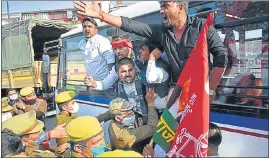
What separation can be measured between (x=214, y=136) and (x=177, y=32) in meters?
0.87

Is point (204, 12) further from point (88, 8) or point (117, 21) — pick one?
point (88, 8)

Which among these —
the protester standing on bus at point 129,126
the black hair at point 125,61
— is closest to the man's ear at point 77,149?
the protester standing on bus at point 129,126

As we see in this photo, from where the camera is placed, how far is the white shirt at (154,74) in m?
2.74

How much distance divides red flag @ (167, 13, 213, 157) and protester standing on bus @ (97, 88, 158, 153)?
72 centimetres

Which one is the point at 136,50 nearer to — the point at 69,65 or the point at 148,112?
the point at 148,112

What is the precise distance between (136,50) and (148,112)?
0.87 m

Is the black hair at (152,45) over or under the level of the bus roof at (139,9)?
under

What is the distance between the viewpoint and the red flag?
2.09 metres

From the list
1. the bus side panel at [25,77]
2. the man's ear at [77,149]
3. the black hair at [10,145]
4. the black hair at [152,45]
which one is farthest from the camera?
the bus side panel at [25,77]

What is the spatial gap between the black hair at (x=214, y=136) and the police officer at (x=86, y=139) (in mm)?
832

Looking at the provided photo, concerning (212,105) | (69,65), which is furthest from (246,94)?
(69,65)

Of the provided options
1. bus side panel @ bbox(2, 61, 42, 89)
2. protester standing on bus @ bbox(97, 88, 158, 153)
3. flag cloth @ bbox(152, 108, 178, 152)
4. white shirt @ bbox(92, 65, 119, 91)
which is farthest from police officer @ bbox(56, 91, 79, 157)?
bus side panel @ bbox(2, 61, 42, 89)

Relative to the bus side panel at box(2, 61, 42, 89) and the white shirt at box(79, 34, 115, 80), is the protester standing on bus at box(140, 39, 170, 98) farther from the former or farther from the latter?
the bus side panel at box(2, 61, 42, 89)

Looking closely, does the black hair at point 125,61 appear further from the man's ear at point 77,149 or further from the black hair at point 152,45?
the man's ear at point 77,149
